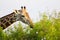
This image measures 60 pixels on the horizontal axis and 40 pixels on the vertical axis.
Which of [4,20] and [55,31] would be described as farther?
[4,20]

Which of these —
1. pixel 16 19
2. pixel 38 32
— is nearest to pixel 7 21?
pixel 16 19

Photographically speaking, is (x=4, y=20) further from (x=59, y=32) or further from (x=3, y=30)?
(x=59, y=32)

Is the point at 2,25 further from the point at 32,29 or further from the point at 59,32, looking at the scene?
the point at 59,32

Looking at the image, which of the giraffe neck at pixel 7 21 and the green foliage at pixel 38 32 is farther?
the giraffe neck at pixel 7 21

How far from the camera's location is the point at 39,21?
1096 mm

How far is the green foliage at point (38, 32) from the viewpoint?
103 cm

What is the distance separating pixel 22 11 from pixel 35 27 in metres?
0.13

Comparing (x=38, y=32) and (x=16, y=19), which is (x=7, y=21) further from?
(x=38, y=32)

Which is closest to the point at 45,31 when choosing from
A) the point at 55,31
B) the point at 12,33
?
the point at 55,31

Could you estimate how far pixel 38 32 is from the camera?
1050 mm

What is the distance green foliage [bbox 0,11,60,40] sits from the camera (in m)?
1.03

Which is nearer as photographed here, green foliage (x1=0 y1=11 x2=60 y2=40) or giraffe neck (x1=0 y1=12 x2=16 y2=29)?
green foliage (x1=0 y1=11 x2=60 y2=40)

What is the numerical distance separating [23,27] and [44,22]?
115mm

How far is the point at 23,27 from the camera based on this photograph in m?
1.09
